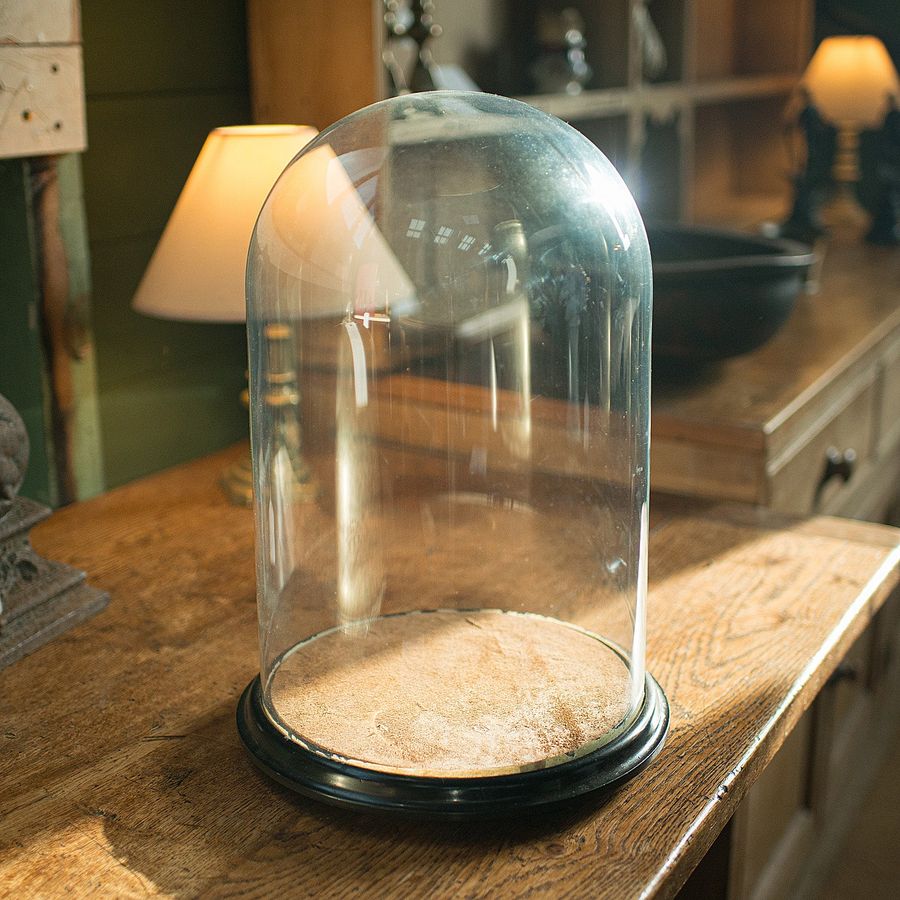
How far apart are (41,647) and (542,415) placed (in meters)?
0.51

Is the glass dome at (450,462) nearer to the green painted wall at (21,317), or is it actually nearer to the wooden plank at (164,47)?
the green painted wall at (21,317)

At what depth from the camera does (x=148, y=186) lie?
4.94 feet

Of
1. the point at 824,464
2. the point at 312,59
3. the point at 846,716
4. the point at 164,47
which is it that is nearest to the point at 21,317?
the point at 164,47

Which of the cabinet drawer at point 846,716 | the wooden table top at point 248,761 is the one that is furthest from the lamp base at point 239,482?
the cabinet drawer at point 846,716

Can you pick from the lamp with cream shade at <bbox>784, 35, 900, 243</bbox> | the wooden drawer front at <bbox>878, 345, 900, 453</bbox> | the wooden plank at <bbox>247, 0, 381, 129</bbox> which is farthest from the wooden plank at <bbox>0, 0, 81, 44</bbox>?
the lamp with cream shade at <bbox>784, 35, 900, 243</bbox>

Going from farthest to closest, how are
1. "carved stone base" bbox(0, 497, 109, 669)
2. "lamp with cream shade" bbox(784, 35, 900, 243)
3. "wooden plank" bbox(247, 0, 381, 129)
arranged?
"lamp with cream shade" bbox(784, 35, 900, 243) < "wooden plank" bbox(247, 0, 381, 129) < "carved stone base" bbox(0, 497, 109, 669)

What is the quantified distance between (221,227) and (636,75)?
1.22m

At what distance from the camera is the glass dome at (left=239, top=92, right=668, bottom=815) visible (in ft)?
2.73

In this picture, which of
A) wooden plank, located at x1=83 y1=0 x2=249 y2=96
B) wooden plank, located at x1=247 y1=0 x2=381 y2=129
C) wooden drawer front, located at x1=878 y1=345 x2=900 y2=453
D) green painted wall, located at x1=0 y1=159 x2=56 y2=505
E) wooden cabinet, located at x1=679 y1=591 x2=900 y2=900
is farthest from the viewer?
wooden drawer front, located at x1=878 y1=345 x2=900 y2=453

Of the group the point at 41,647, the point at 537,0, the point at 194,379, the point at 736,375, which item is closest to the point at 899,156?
the point at 537,0

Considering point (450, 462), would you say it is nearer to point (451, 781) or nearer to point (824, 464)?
point (451, 781)

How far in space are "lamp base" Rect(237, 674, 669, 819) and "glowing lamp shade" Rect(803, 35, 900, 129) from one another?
242 cm

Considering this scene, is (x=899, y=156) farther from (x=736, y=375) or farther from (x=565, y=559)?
(x=565, y=559)

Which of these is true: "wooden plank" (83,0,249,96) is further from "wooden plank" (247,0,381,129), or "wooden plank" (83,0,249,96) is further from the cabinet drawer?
the cabinet drawer
